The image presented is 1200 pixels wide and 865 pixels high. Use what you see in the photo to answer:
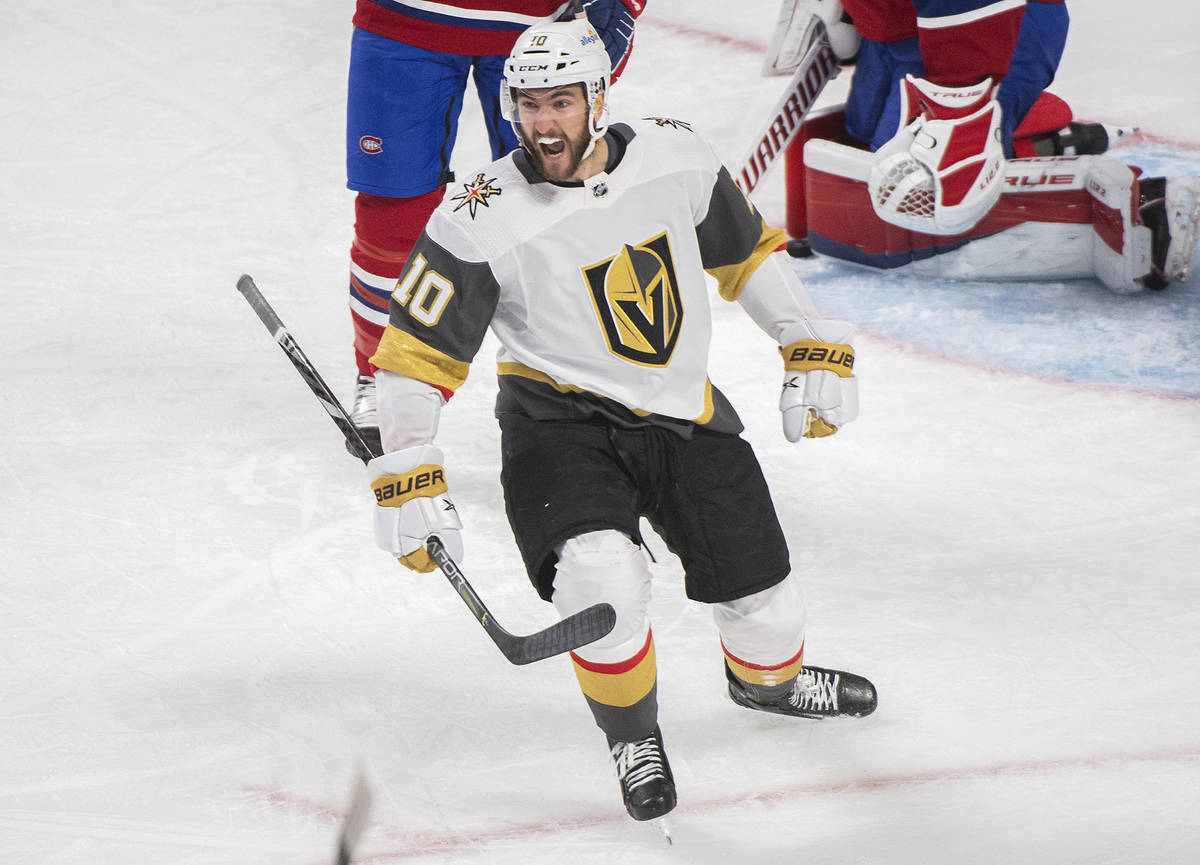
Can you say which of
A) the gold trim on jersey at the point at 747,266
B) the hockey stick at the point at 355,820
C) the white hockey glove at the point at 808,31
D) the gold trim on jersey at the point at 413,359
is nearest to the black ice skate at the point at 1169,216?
the white hockey glove at the point at 808,31

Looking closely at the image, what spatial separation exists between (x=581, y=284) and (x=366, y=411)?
127cm

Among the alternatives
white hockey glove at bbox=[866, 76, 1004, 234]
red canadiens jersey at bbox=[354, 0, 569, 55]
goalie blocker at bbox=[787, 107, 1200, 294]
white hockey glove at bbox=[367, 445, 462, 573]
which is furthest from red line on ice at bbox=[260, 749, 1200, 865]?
goalie blocker at bbox=[787, 107, 1200, 294]

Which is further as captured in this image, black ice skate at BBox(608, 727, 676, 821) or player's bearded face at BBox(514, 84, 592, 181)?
black ice skate at BBox(608, 727, 676, 821)

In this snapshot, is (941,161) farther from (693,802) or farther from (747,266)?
(693,802)

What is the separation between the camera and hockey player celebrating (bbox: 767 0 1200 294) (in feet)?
11.3

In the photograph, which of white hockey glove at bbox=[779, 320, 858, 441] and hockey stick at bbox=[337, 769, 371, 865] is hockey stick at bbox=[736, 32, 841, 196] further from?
hockey stick at bbox=[337, 769, 371, 865]

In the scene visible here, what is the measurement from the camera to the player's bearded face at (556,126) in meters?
1.94

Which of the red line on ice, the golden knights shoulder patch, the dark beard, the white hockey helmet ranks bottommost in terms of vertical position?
the red line on ice

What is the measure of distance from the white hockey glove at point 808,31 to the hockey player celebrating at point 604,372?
1942 millimetres

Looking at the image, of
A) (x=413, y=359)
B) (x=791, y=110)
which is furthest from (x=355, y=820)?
(x=791, y=110)

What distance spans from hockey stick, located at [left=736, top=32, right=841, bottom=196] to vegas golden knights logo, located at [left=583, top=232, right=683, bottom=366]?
2.01 metres

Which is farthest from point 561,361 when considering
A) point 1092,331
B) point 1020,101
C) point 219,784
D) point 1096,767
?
point 1020,101

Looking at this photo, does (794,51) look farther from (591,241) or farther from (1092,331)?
(591,241)

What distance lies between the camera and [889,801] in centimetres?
214
